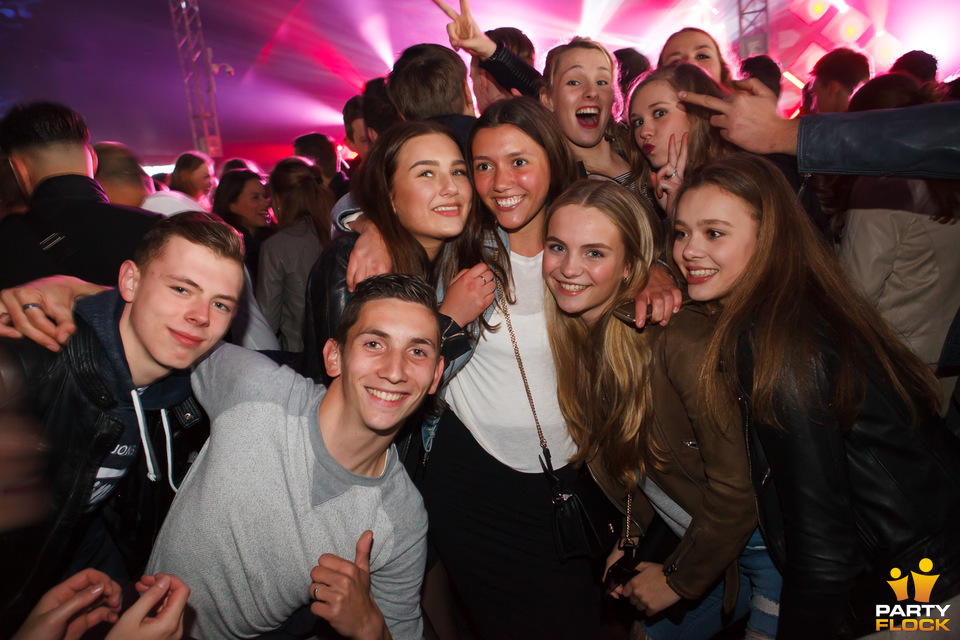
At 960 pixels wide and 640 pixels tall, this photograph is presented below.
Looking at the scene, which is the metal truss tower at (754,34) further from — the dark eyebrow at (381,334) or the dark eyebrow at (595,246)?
the dark eyebrow at (381,334)

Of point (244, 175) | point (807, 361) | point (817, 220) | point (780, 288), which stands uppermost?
point (244, 175)

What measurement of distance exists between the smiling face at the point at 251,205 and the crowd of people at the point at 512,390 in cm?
210

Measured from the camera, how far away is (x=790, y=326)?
5.40 feet

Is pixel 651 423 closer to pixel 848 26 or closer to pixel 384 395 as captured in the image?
pixel 384 395

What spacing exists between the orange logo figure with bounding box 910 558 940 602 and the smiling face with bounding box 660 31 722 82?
108 inches

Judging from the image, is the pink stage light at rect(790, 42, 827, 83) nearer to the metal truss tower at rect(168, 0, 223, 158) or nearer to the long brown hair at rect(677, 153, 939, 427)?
the long brown hair at rect(677, 153, 939, 427)

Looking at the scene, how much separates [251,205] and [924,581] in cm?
490

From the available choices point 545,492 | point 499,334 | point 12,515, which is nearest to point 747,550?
point 545,492

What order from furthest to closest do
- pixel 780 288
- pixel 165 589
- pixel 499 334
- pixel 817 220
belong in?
pixel 817 220 < pixel 499 334 < pixel 780 288 < pixel 165 589

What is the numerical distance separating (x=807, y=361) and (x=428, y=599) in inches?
84.0

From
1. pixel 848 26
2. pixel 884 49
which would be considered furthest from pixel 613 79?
pixel 884 49

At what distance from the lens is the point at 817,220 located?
2750 mm

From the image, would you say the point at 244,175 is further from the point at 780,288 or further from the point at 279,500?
the point at 780,288

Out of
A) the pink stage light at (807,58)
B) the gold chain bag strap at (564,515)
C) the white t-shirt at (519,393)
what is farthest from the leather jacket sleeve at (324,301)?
the pink stage light at (807,58)
